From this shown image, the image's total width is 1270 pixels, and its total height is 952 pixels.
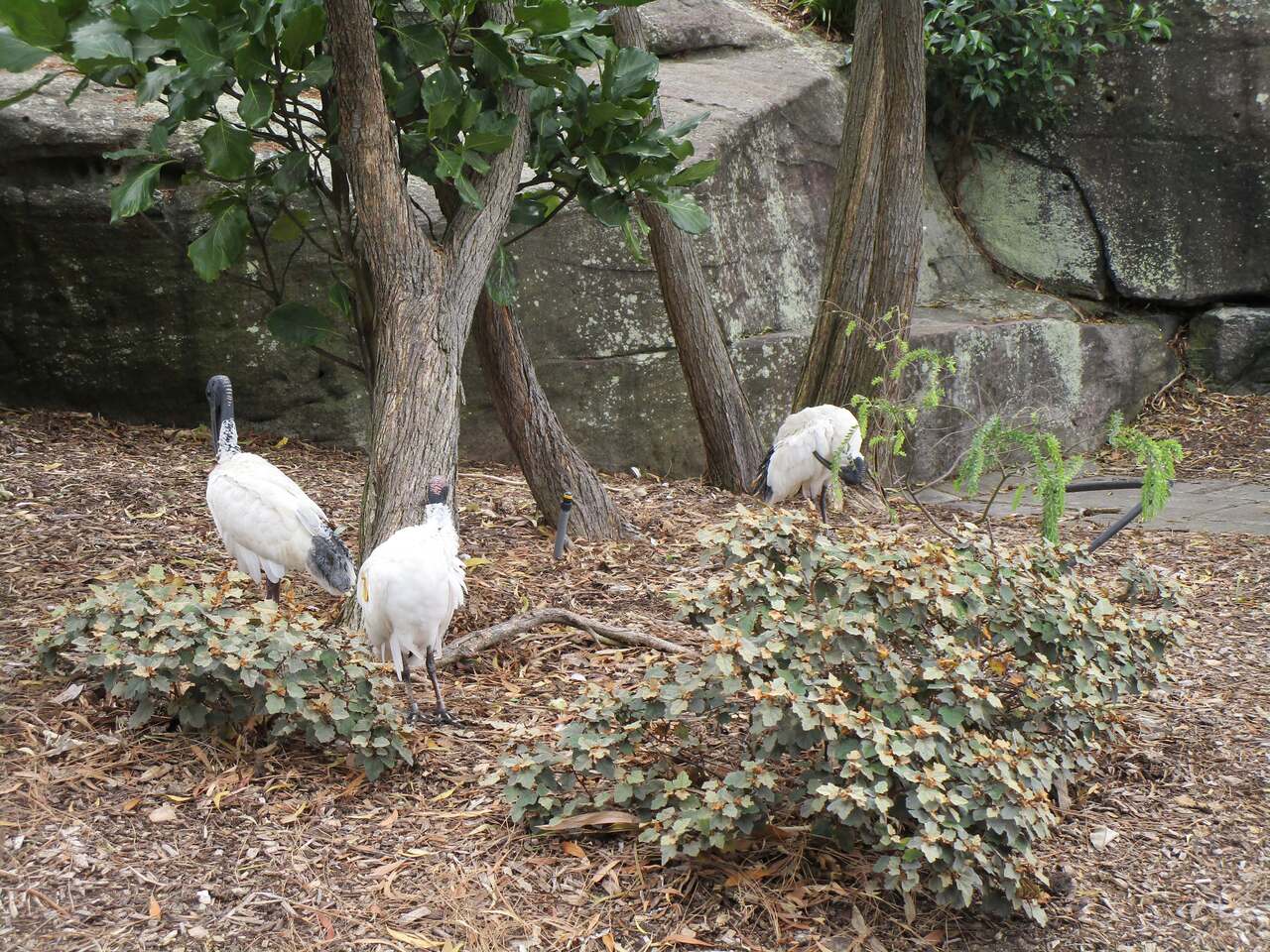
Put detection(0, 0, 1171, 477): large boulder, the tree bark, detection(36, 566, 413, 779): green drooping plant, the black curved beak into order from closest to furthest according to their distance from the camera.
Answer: detection(36, 566, 413, 779): green drooping plant, the tree bark, the black curved beak, detection(0, 0, 1171, 477): large boulder

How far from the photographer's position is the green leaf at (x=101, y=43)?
403 cm

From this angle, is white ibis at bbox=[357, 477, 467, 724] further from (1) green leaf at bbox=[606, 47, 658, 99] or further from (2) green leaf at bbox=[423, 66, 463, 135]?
(1) green leaf at bbox=[606, 47, 658, 99]

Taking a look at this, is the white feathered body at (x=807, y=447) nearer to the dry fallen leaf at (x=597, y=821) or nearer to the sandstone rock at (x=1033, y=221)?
the dry fallen leaf at (x=597, y=821)

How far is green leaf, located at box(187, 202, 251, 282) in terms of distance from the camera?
4699 mm

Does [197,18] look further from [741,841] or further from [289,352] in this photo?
[289,352]

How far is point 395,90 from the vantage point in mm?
4789

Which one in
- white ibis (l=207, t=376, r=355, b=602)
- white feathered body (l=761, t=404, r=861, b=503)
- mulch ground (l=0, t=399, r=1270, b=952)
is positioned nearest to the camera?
mulch ground (l=0, t=399, r=1270, b=952)

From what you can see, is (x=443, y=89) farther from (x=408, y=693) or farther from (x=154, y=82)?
(x=408, y=693)

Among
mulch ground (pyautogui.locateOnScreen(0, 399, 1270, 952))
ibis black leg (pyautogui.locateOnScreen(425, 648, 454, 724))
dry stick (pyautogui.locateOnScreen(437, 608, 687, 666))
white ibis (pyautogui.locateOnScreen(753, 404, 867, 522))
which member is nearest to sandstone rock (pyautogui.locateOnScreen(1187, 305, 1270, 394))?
white ibis (pyautogui.locateOnScreen(753, 404, 867, 522))

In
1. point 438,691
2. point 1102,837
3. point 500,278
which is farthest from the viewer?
point 500,278

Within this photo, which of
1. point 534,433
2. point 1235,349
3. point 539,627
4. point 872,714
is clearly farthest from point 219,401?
point 1235,349

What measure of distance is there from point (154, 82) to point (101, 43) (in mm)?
201

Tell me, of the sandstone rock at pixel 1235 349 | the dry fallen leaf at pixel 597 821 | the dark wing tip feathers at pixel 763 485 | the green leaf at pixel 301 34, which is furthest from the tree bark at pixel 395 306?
the sandstone rock at pixel 1235 349

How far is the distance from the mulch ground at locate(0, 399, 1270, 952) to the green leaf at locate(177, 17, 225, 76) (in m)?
1.99
